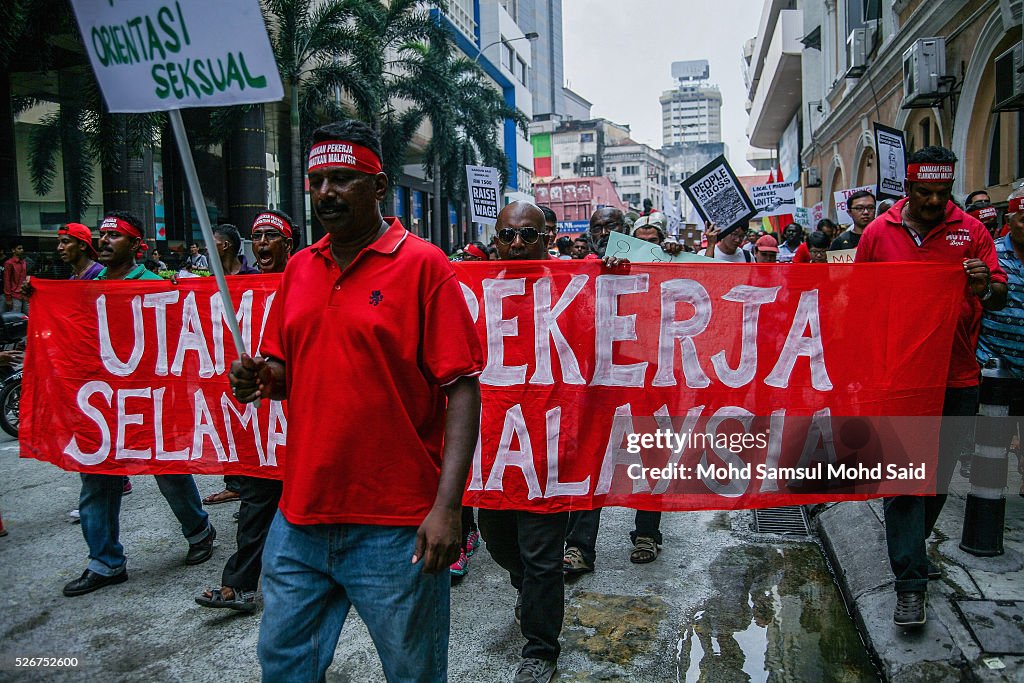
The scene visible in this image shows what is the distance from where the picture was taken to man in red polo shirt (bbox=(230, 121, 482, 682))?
215 centimetres

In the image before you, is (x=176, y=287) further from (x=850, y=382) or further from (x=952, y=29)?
(x=952, y=29)

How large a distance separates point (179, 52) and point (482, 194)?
8.64 metres

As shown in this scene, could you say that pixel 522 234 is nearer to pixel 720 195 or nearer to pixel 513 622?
pixel 513 622

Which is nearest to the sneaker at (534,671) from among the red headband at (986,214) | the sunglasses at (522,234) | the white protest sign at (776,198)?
the sunglasses at (522,234)

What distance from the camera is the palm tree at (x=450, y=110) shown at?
29.8 metres

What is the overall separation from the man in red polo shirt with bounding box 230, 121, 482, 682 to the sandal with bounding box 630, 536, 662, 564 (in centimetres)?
258

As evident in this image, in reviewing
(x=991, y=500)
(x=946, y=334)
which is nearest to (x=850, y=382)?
(x=946, y=334)

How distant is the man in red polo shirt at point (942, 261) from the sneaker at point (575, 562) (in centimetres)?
157

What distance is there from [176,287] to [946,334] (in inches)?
164

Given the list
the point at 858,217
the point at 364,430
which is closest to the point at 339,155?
the point at 364,430

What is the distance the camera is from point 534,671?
3.31 m

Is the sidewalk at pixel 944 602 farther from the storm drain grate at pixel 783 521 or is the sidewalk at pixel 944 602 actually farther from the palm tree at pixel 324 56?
the palm tree at pixel 324 56

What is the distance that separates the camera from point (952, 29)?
39.8 ft

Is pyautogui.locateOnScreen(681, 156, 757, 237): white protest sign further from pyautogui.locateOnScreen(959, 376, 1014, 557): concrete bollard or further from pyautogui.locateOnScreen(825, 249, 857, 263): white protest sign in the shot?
pyautogui.locateOnScreen(959, 376, 1014, 557): concrete bollard
